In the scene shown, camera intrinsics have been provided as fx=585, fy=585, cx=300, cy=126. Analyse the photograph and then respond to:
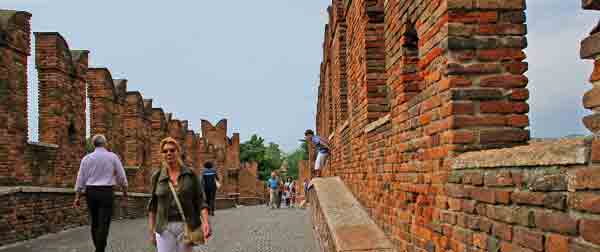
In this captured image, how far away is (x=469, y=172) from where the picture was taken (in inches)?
142

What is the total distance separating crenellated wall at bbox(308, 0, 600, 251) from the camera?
8.28 feet

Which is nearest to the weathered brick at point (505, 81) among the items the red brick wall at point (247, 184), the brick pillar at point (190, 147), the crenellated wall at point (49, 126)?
the crenellated wall at point (49, 126)

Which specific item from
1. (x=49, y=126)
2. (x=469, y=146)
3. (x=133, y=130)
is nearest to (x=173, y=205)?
(x=469, y=146)

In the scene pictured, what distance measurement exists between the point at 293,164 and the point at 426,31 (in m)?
124

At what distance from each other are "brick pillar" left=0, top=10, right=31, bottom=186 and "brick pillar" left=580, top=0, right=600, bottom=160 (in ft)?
39.2

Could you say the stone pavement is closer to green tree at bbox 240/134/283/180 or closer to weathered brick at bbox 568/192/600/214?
weathered brick at bbox 568/192/600/214

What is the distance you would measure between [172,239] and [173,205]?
305 mm

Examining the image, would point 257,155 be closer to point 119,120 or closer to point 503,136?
point 119,120

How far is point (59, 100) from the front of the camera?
14.3 m

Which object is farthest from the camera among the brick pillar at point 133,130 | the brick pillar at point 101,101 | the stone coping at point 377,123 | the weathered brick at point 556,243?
the brick pillar at point 133,130

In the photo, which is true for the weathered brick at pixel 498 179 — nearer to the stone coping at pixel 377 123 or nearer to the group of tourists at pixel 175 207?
the stone coping at pixel 377 123

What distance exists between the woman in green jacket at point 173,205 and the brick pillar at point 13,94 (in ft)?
26.0

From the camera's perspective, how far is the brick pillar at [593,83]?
7.50 feet

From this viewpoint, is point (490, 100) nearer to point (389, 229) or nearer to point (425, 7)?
point (425, 7)
